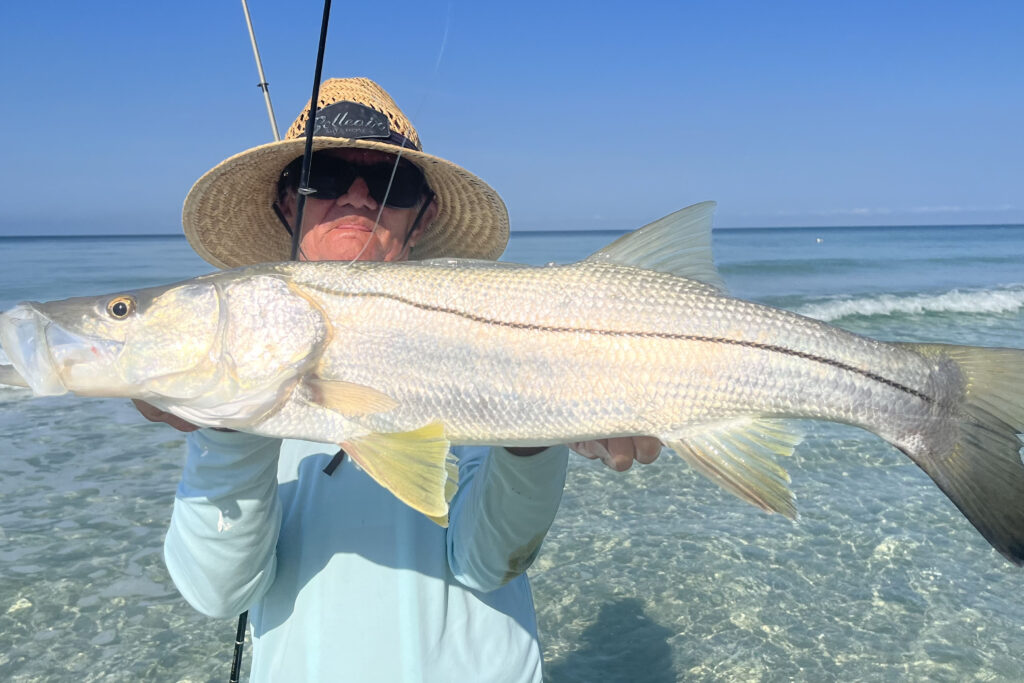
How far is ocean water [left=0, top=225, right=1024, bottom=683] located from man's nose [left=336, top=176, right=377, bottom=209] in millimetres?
2844

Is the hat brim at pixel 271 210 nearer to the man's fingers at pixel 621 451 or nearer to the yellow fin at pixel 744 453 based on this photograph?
the man's fingers at pixel 621 451

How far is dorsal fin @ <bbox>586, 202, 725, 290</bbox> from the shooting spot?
2.12 metres

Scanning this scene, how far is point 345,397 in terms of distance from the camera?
6.19 feet

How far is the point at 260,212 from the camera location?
3.09m

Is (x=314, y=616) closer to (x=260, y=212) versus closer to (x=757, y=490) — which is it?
(x=757, y=490)

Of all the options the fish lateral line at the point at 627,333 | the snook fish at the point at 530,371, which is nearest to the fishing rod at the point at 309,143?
the snook fish at the point at 530,371

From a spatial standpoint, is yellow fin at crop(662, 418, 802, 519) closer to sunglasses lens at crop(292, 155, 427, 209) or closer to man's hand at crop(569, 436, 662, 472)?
man's hand at crop(569, 436, 662, 472)

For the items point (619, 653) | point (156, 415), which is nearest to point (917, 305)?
point (619, 653)

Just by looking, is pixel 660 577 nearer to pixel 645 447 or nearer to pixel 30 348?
pixel 645 447

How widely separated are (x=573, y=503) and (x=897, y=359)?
4.01m

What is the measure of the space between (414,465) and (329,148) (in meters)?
1.30

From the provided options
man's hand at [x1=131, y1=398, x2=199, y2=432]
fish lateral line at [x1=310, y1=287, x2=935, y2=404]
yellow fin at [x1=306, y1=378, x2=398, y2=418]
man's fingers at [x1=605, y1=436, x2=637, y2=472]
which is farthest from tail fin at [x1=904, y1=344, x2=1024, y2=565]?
man's hand at [x1=131, y1=398, x2=199, y2=432]

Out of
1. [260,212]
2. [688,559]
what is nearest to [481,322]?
[260,212]

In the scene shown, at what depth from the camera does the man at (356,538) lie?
195 centimetres
